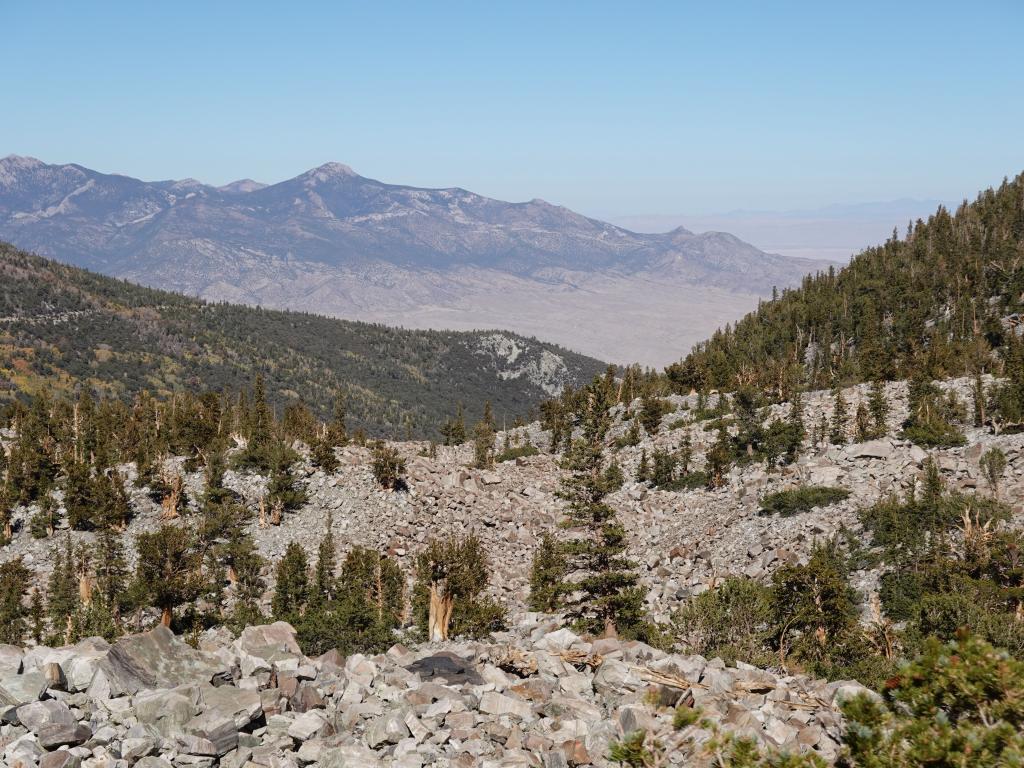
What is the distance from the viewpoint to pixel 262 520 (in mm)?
61094

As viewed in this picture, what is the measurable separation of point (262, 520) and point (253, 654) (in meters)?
39.2

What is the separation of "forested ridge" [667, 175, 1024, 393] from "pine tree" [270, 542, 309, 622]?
190 feet

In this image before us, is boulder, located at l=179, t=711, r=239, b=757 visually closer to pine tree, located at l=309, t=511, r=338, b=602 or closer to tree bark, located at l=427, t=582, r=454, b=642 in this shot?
tree bark, located at l=427, t=582, r=454, b=642

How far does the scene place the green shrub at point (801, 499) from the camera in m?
54.9

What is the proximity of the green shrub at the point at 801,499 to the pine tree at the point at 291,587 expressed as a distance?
32.8 m

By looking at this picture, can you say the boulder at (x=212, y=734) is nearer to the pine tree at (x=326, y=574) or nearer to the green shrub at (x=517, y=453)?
the pine tree at (x=326, y=574)

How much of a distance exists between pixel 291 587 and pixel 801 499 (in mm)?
35273

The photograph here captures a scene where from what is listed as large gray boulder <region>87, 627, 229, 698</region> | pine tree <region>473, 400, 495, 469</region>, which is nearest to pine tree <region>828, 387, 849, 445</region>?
pine tree <region>473, 400, 495, 469</region>

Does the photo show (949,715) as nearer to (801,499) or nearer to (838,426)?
(801,499)

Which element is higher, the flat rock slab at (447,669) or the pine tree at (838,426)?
the pine tree at (838,426)

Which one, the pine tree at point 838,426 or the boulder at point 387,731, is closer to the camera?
the boulder at point 387,731

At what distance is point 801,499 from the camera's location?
55406 mm

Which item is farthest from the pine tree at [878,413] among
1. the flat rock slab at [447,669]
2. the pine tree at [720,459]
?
the flat rock slab at [447,669]

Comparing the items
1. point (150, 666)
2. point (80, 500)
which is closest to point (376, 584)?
point (80, 500)
